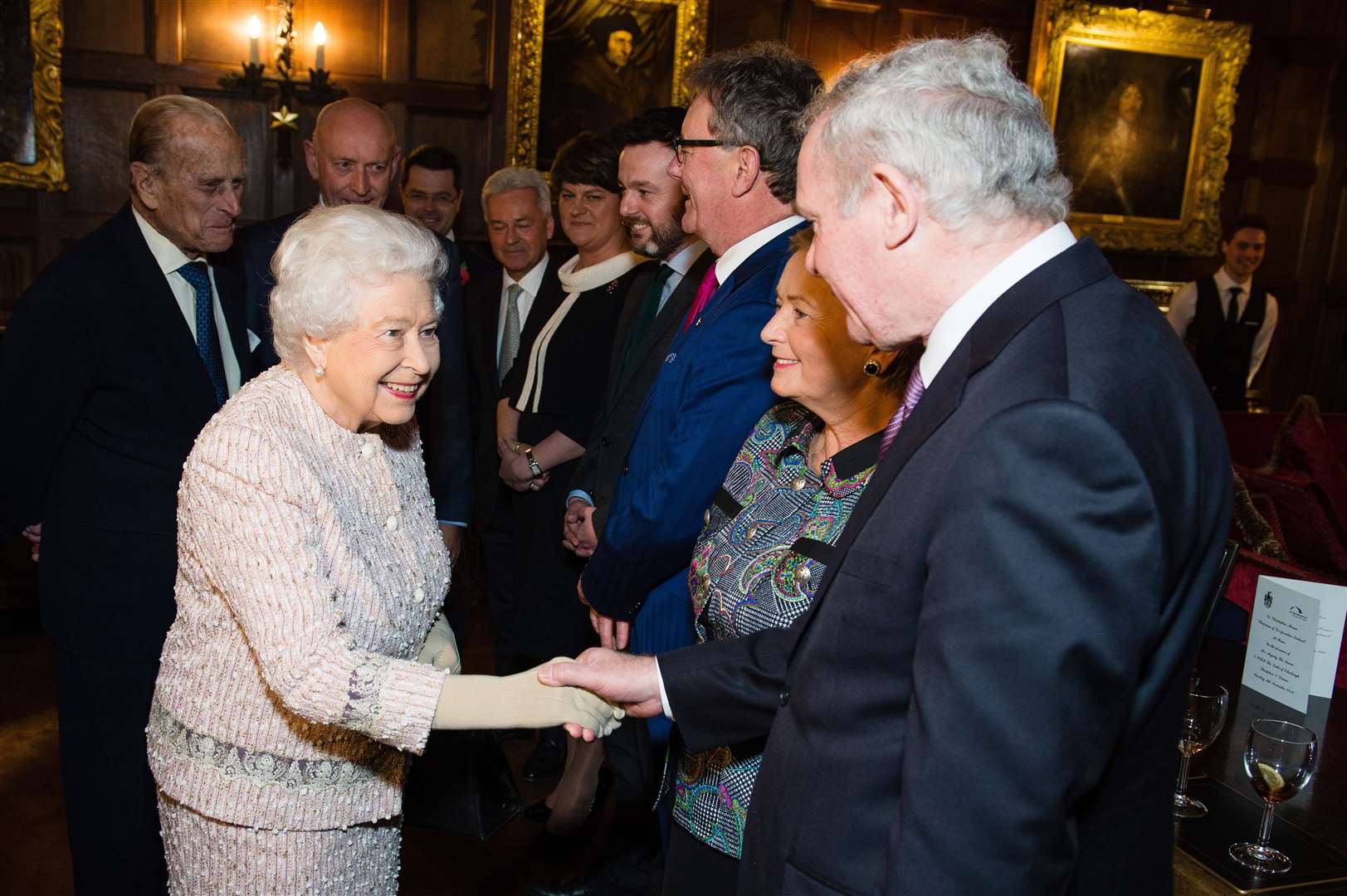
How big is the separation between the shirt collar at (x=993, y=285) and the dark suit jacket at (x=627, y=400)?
5.28 ft

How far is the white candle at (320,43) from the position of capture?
243 inches

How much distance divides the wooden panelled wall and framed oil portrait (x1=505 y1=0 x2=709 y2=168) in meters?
0.14

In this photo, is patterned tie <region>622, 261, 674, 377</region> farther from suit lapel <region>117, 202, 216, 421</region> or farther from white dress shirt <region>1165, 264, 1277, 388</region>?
white dress shirt <region>1165, 264, 1277, 388</region>

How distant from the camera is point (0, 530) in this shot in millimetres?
2697

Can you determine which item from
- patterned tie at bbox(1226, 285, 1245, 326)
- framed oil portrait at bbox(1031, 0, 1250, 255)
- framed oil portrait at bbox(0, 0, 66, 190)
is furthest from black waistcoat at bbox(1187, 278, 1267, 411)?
framed oil portrait at bbox(0, 0, 66, 190)

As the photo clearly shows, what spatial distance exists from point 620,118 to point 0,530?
5.21m

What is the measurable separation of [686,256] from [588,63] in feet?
13.7

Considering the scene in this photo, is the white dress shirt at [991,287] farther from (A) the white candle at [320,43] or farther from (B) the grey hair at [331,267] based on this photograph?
(A) the white candle at [320,43]

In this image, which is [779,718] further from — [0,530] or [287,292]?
[0,530]

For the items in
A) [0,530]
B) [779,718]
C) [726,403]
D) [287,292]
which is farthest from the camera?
[0,530]

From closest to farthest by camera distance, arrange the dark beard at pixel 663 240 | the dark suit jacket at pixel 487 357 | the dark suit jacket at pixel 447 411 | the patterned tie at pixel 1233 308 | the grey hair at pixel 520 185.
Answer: the dark suit jacket at pixel 447 411
the dark beard at pixel 663 240
the dark suit jacket at pixel 487 357
the grey hair at pixel 520 185
the patterned tie at pixel 1233 308

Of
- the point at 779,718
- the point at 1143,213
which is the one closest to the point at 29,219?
the point at 779,718

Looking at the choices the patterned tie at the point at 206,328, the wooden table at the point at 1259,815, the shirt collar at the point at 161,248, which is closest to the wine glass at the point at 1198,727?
the wooden table at the point at 1259,815

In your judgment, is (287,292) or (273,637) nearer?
(273,637)
